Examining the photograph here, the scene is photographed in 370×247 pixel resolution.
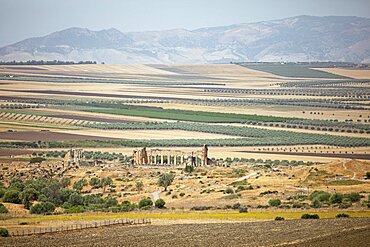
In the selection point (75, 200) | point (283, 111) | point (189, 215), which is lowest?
point (283, 111)

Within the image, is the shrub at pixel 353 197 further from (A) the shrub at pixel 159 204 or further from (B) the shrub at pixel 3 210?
(B) the shrub at pixel 3 210

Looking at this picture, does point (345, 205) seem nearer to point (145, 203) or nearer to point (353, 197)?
point (353, 197)

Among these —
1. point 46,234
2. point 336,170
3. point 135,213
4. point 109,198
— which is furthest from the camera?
point 336,170

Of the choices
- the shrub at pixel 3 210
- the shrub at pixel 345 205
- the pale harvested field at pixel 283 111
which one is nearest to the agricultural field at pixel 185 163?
the pale harvested field at pixel 283 111

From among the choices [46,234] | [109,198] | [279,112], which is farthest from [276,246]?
[279,112]

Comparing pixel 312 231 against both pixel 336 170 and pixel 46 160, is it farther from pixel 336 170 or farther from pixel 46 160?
pixel 46 160

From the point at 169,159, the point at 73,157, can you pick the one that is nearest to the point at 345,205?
the point at 169,159

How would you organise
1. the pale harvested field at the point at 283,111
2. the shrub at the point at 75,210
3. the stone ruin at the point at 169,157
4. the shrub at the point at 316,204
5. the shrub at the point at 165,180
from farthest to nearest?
1. the pale harvested field at the point at 283,111
2. the stone ruin at the point at 169,157
3. the shrub at the point at 165,180
4. the shrub at the point at 75,210
5. the shrub at the point at 316,204
